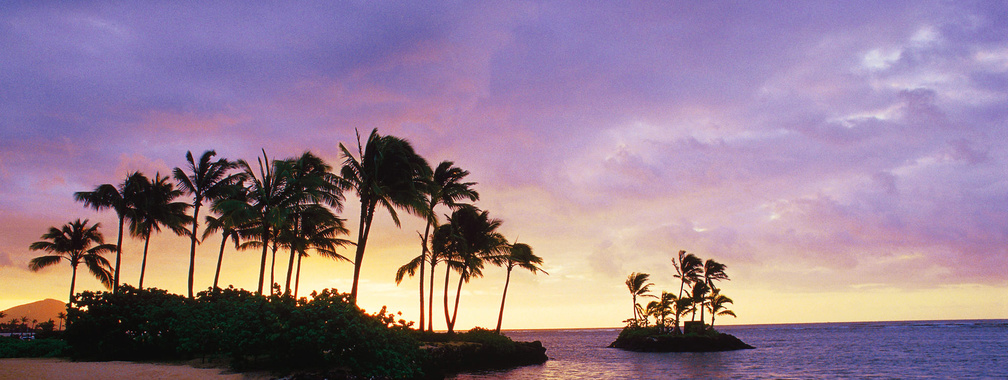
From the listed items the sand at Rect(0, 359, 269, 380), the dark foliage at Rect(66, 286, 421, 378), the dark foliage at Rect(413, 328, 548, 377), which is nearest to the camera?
the sand at Rect(0, 359, 269, 380)

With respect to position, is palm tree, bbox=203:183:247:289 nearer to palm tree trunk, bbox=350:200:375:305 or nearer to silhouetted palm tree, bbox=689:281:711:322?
palm tree trunk, bbox=350:200:375:305

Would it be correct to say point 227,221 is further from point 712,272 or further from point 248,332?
point 712,272

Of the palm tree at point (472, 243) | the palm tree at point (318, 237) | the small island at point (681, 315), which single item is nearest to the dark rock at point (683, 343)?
the small island at point (681, 315)

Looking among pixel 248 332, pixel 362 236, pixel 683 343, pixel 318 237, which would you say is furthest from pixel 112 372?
pixel 683 343

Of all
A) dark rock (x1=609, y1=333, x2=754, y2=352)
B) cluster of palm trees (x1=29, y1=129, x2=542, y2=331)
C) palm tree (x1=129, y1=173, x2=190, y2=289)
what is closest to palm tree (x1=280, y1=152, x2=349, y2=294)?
cluster of palm trees (x1=29, y1=129, x2=542, y2=331)

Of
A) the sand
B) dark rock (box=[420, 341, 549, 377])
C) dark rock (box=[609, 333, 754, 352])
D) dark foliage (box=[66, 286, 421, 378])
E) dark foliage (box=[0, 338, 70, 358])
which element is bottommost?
dark rock (box=[609, 333, 754, 352])

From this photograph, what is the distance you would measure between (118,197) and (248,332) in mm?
25969

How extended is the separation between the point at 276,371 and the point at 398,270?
18992 mm

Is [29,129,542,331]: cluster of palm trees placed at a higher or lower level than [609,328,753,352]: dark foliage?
higher

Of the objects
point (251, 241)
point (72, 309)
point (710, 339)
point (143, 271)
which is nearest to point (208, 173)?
point (251, 241)

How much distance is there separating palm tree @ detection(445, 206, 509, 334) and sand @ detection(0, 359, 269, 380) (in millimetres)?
22264

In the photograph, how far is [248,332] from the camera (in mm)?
19062

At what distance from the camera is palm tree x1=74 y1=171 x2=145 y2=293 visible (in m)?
37.6

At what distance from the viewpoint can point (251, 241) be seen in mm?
37906
